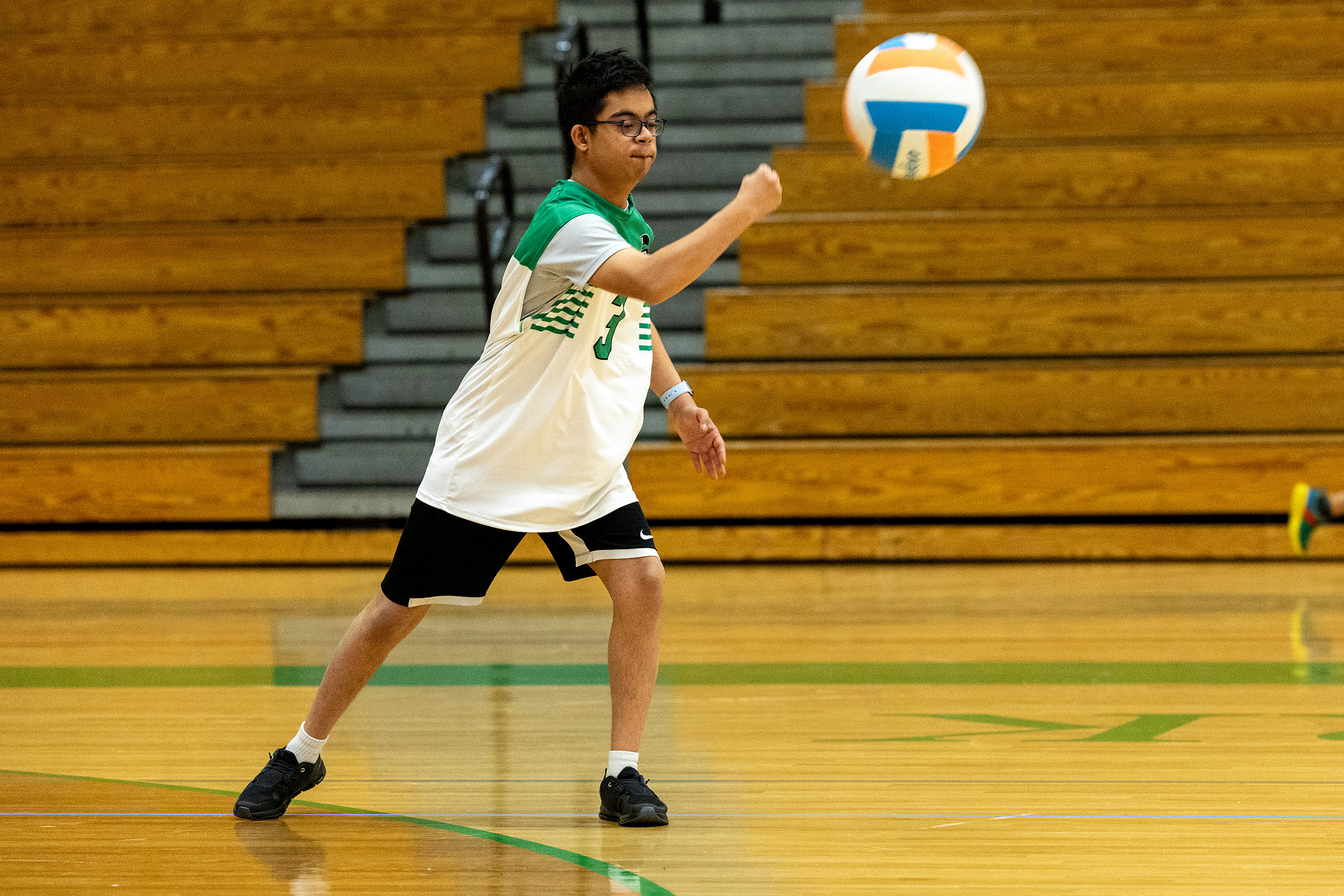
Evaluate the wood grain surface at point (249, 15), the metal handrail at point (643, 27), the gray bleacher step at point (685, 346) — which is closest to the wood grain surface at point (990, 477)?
the gray bleacher step at point (685, 346)

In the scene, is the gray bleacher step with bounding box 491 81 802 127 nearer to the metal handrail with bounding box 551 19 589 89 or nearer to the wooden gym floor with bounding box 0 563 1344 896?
the metal handrail with bounding box 551 19 589 89

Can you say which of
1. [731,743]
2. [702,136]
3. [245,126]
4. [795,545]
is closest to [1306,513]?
[795,545]

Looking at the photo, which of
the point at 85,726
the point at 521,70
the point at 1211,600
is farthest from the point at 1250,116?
the point at 85,726

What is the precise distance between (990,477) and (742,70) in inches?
98.4

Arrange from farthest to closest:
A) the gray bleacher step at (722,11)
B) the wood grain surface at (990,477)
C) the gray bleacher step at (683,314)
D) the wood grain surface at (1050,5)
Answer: the gray bleacher step at (722,11) → the wood grain surface at (1050,5) → the gray bleacher step at (683,314) → the wood grain surface at (990,477)

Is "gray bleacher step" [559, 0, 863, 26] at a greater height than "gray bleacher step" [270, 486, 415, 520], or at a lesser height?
greater

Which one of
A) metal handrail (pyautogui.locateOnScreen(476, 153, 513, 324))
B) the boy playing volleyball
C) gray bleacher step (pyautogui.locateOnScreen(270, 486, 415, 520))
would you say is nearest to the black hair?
the boy playing volleyball

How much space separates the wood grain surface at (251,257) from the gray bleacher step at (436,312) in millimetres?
101

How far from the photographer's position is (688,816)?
2383 mm

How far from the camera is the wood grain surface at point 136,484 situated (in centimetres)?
585

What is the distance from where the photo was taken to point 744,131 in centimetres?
685

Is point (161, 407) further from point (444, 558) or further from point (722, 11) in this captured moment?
point (444, 558)

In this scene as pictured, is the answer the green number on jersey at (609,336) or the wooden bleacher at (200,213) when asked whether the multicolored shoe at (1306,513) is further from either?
the wooden bleacher at (200,213)

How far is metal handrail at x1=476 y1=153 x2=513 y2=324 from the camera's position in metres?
5.67
